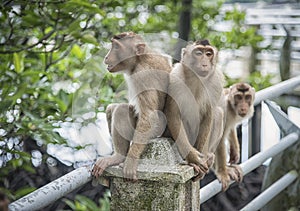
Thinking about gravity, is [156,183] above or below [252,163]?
above

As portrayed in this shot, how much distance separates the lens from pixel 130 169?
2.28m

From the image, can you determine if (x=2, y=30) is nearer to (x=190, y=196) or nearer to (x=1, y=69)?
(x=1, y=69)

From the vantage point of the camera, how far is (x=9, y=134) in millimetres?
2928

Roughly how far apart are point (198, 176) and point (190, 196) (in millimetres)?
111

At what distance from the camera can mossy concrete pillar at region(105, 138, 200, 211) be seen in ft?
7.38

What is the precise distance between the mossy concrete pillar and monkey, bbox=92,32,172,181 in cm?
21

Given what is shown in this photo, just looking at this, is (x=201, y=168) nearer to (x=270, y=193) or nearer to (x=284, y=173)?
(x=270, y=193)

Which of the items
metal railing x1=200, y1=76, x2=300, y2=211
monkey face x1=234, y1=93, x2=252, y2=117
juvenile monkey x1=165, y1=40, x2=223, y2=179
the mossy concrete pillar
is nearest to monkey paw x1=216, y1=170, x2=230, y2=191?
metal railing x1=200, y1=76, x2=300, y2=211

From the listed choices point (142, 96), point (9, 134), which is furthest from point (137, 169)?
point (9, 134)

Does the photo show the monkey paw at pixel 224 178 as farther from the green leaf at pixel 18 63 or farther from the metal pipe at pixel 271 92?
the green leaf at pixel 18 63

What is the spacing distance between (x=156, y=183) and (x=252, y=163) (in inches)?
47.8

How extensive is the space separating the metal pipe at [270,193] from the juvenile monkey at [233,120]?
19 centimetres

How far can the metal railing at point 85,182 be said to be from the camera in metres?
1.87

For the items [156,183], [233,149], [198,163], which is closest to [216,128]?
[198,163]
